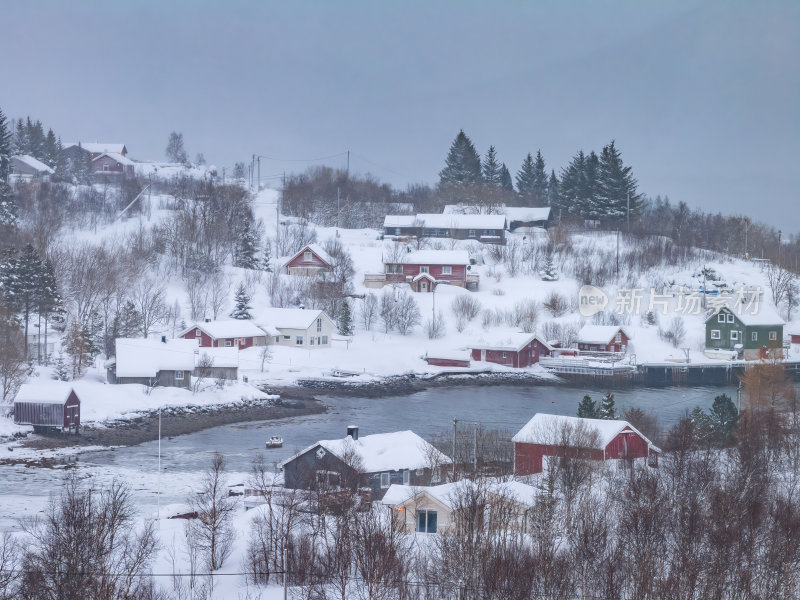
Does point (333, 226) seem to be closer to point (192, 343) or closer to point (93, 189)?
point (93, 189)

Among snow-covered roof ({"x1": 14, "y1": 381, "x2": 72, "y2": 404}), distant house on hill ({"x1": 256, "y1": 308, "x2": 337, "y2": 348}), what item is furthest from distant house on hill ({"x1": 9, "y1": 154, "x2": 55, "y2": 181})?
snow-covered roof ({"x1": 14, "y1": 381, "x2": 72, "y2": 404})

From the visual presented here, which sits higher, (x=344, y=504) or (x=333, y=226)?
(x=333, y=226)

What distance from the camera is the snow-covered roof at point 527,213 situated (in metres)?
46.4

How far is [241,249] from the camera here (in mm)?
38156

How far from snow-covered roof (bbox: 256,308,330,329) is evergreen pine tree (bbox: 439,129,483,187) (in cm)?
2197

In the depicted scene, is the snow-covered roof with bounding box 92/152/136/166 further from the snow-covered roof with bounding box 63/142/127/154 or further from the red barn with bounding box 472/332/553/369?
the red barn with bounding box 472/332/553/369

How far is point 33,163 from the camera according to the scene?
163 ft

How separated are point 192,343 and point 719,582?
19083 mm

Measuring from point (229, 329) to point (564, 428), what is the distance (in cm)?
1619

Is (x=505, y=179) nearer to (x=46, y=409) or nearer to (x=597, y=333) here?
(x=597, y=333)

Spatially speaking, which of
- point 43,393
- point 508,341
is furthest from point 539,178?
point 43,393

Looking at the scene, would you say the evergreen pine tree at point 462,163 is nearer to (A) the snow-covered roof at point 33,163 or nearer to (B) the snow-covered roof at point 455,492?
(A) the snow-covered roof at point 33,163

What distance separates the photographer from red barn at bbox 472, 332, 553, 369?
30984mm

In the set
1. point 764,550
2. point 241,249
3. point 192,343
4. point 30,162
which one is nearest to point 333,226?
point 241,249
